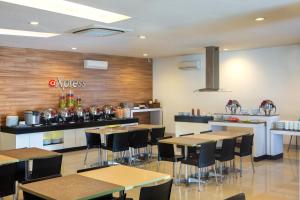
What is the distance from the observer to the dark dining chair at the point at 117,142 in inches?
267

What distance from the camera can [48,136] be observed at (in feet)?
27.9

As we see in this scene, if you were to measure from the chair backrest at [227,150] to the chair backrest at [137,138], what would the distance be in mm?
2037

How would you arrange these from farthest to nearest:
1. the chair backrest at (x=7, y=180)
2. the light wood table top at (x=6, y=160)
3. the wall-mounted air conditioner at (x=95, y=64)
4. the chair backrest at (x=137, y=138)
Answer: the wall-mounted air conditioner at (x=95, y=64), the chair backrest at (x=137, y=138), the light wood table top at (x=6, y=160), the chair backrest at (x=7, y=180)

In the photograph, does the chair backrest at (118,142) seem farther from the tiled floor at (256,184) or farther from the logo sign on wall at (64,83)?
the logo sign on wall at (64,83)

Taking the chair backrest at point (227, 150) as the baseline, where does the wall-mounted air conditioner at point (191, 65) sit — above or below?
above

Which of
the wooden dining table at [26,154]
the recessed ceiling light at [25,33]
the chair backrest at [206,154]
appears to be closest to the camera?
the wooden dining table at [26,154]

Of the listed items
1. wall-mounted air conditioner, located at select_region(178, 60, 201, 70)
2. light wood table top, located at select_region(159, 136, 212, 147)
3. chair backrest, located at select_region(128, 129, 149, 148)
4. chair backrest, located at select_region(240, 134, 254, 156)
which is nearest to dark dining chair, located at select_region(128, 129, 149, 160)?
chair backrest, located at select_region(128, 129, 149, 148)

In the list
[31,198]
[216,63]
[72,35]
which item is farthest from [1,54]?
[31,198]

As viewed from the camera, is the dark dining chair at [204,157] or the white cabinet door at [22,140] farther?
the white cabinet door at [22,140]

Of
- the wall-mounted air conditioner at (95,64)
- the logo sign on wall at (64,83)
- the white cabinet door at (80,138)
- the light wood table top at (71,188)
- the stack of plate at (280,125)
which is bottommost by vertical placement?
the white cabinet door at (80,138)

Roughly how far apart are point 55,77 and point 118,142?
3446mm

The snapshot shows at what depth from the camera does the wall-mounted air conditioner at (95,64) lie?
9.87m

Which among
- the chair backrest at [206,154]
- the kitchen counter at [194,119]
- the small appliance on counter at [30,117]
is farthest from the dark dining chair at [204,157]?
the small appliance on counter at [30,117]

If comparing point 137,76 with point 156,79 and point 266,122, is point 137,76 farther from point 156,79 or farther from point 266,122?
point 266,122
